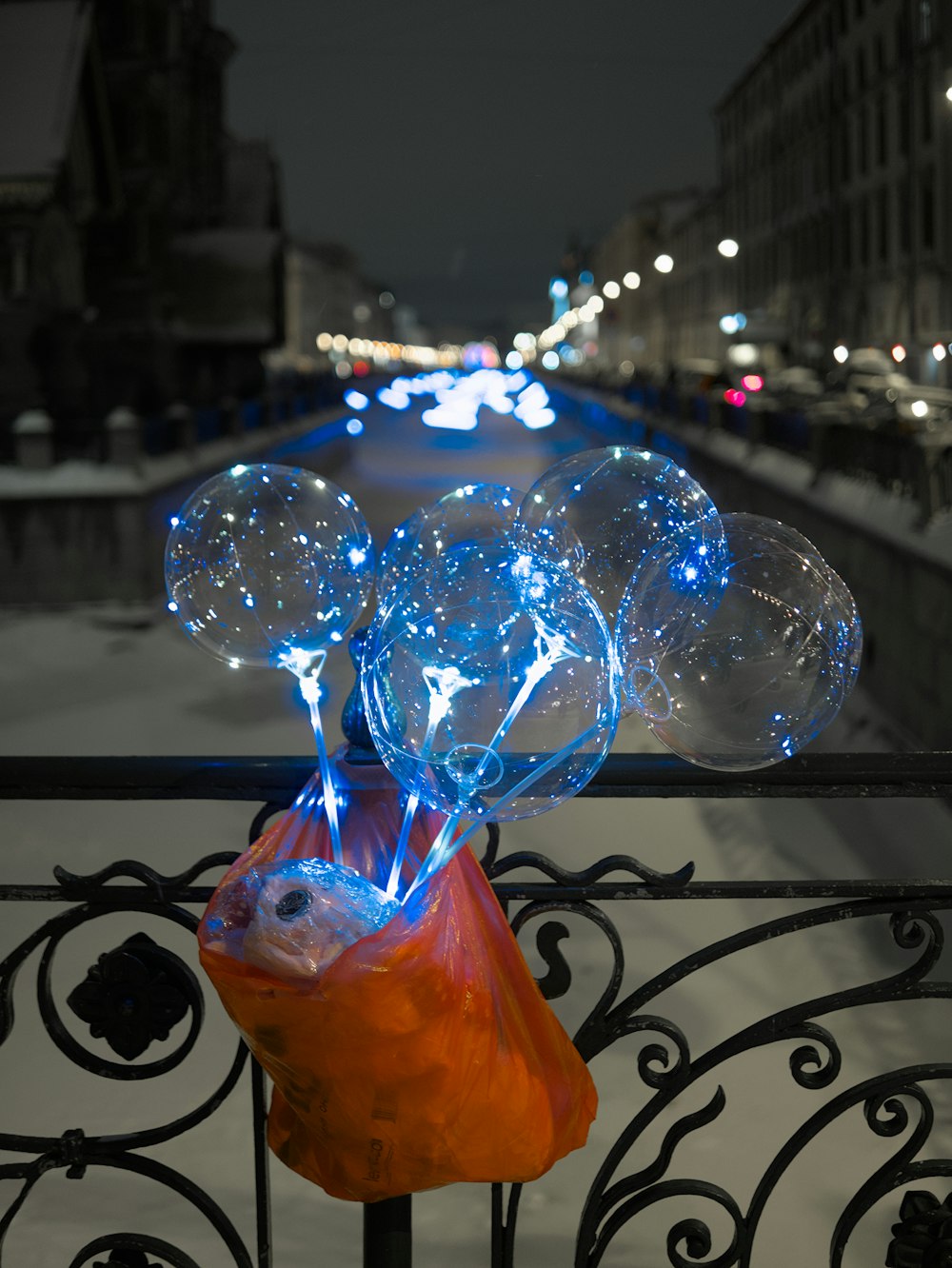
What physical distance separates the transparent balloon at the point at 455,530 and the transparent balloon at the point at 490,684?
0.39 m

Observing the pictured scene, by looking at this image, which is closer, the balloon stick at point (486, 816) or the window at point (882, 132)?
the balloon stick at point (486, 816)

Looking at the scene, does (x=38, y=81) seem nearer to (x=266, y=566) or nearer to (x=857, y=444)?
(x=857, y=444)

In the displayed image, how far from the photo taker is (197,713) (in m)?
→ 14.1

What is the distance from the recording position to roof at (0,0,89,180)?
70.0ft

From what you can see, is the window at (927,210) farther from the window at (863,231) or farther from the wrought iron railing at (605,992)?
Answer: the wrought iron railing at (605,992)

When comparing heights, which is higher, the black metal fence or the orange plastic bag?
the black metal fence

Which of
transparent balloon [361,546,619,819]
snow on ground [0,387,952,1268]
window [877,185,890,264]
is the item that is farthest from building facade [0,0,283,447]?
window [877,185,890,264]

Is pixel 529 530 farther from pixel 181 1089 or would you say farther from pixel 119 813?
pixel 119 813

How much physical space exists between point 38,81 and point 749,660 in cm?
2378

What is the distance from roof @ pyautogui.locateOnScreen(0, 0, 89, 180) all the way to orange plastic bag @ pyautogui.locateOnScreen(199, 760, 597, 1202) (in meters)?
21.6

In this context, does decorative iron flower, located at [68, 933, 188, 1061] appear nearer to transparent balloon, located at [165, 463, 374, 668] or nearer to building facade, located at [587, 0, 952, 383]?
transparent balloon, located at [165, 463, 374, 668]

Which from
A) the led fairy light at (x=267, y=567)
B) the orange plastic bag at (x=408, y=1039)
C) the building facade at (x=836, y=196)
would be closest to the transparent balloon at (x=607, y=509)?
the led fairy light at (x=267, y=567)

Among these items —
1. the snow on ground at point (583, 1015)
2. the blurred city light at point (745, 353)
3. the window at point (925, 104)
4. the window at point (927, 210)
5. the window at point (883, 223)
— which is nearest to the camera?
the snow on ground at point (583, 1015)

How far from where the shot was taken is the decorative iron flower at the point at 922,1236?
2232 millimetres
